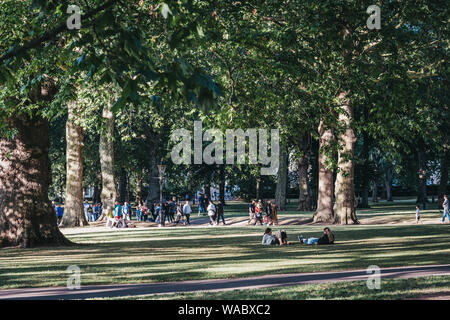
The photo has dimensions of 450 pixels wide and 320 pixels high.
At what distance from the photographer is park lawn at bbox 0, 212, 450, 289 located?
14.1 metres

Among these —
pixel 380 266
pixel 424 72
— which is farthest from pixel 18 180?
pixel 424 72

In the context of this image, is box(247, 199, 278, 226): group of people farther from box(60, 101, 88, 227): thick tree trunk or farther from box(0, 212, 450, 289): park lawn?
box(0, 212, 450, 289): park lawn

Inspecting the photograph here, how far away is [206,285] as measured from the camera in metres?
12.0

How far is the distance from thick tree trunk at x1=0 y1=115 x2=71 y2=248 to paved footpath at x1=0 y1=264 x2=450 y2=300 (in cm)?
1105

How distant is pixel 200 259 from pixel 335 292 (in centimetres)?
814

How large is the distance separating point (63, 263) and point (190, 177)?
172 feet

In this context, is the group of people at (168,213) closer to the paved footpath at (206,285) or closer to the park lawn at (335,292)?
the paved footpath at (206,285)

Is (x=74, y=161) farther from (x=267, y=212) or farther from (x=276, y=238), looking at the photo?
(x=276, y=238)

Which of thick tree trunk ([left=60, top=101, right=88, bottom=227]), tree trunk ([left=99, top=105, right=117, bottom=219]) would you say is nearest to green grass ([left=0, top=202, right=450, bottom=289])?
thick tree trunk ([left=60, top=101, right=88, bottom=227])

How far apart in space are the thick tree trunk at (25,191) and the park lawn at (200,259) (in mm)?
791

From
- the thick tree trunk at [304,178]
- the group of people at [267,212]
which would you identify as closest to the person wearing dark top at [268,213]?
the group of people at [267,212]

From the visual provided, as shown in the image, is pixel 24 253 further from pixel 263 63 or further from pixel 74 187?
pixel 74 187
